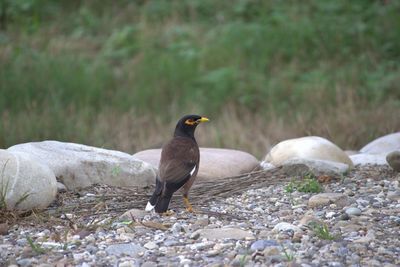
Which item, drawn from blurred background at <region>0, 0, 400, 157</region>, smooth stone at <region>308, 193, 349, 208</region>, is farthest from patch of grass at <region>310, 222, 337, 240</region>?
blurred background at <region>0, 0, 400, 157</region>

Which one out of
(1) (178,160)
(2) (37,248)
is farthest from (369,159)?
(2) (37,248)

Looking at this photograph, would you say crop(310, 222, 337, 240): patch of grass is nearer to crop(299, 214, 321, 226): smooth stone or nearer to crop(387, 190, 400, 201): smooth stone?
crop(299, 214, 321, 226): smooth stone

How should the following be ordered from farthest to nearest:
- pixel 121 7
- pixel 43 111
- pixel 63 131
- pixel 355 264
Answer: pixel 121 7, pixel 43 111, pixel 63 131, pixel 355 264

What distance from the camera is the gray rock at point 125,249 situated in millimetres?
5031

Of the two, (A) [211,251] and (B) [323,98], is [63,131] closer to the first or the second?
(B) [323,98]

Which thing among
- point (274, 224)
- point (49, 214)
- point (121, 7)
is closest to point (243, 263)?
point (274, 224)

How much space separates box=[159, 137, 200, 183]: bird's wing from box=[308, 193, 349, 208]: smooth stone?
99cm

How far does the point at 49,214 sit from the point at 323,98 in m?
7.66

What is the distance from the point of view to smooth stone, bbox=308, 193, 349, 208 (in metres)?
6.23

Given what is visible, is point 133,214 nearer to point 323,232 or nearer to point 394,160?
point 323,232

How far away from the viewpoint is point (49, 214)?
5.93 m

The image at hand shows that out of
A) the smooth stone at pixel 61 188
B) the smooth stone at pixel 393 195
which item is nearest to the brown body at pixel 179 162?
the smooth stone at pixel 61 188

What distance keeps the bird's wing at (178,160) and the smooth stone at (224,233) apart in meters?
0.79

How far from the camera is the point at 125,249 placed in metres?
5.09
